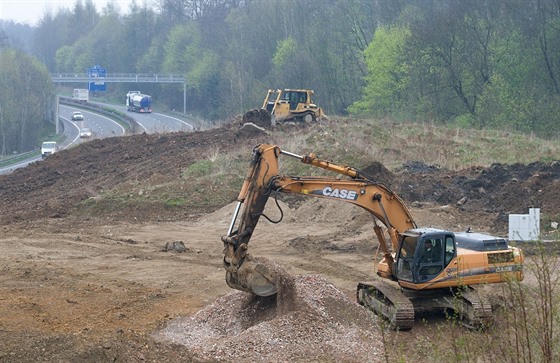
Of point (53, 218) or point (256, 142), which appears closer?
point (53, 218)

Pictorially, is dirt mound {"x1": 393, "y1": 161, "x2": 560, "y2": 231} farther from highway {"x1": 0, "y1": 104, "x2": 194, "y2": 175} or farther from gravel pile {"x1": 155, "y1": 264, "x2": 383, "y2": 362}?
highway {"x1": 0, "y1": 104, "x2": 194, "y2": 175}

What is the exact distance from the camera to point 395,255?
49.5ft

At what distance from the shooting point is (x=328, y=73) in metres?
69.2

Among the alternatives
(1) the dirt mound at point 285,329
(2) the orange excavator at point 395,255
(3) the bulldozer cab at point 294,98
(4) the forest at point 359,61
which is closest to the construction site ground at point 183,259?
(1) the dirt mound at point 285,329

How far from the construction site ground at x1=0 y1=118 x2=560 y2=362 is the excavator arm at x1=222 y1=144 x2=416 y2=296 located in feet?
2.29

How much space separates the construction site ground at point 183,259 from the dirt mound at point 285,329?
0.09 ft

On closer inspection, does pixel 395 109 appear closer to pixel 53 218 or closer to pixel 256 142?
pixel 256 142

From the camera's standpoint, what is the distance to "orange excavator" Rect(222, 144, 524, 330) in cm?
1431

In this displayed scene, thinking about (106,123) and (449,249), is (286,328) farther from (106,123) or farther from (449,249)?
(106,123)

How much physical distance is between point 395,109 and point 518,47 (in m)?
10.6

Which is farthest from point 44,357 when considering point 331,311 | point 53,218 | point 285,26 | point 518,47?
point 285,26

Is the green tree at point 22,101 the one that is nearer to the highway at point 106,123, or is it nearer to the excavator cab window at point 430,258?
the highway at point 106,123

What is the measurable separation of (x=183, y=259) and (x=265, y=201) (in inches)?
337

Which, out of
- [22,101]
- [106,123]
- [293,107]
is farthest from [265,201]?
[106,123]
